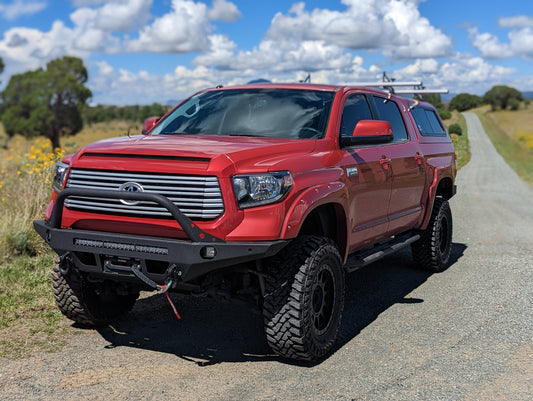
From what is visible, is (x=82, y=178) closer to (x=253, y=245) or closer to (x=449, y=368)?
(x=253, y=245)

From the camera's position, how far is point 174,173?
13.3 ft

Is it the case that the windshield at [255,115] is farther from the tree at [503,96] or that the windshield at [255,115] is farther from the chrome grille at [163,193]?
the tree at [503,96]

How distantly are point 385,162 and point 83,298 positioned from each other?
2.98 metres

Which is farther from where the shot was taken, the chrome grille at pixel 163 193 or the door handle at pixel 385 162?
the door handle at pixel 385 162

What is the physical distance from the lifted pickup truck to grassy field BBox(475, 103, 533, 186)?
20.6 metres

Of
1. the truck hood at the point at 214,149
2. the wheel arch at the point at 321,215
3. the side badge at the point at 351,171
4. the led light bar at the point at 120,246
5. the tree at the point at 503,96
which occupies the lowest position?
the led light bar at the point at 120,246

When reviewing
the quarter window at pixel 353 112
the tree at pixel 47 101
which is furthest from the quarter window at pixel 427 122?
the tree at pixel 47 101

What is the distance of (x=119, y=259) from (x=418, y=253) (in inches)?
177

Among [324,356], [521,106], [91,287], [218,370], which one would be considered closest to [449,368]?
[324,356]

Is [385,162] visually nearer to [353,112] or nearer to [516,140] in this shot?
[353,112]

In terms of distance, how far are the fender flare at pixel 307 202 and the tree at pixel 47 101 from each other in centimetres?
4494

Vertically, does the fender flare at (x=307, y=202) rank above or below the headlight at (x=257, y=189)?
below

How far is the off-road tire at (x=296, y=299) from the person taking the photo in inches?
171

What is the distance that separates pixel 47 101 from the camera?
47.6 m
